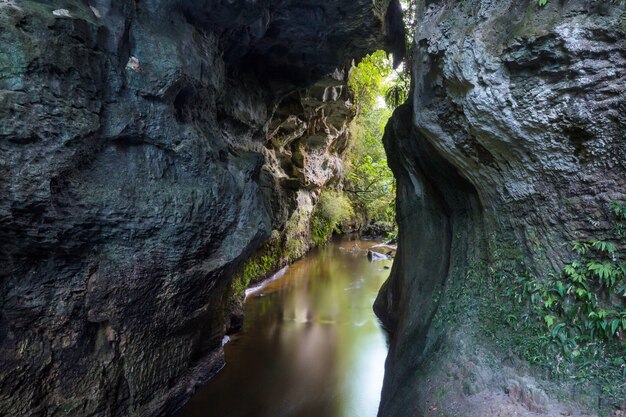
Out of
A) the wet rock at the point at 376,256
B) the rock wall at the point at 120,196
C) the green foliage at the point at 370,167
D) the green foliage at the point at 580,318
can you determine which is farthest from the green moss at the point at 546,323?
the green foliage at the point at 370,167

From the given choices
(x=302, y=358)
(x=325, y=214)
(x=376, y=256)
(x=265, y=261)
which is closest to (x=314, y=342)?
(x=302, y=358)

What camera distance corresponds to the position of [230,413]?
5812 millimetres

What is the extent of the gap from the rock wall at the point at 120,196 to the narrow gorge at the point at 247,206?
24 mm

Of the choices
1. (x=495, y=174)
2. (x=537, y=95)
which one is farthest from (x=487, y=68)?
(x=495, y=174)

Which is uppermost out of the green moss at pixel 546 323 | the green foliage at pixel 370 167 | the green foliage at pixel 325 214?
the green foliage at pixel 370 167

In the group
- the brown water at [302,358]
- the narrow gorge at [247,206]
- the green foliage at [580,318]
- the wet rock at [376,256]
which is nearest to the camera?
the green foliage at [580,318]

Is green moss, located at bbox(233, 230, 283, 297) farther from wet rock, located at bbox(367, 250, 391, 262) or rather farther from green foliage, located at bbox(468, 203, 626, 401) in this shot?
green foliage, located at bbox(468, 203, 626, 401)

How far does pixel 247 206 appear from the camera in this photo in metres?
6.52

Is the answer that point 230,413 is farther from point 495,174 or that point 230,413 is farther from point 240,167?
point 495,174

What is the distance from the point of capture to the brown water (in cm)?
612

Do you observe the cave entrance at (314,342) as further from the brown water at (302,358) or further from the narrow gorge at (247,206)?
the narrow gorge at (247,206)

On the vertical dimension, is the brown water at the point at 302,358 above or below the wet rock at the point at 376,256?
below

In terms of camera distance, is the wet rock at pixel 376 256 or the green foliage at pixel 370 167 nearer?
the wet rock at pixel 376 256

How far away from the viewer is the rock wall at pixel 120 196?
4.05 meters
